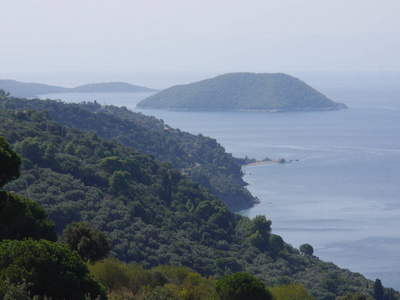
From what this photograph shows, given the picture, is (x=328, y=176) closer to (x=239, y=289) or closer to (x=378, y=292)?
(x=378, y=292)

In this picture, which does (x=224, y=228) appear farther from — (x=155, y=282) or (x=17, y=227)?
(x=17, y=227)

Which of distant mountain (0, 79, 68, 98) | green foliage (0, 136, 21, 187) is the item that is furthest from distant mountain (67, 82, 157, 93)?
green foliage (0, 136, 21, 187)

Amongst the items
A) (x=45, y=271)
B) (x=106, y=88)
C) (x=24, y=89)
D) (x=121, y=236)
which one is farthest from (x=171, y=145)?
(x=106, y=88)

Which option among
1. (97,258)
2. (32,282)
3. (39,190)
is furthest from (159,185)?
(32,282)

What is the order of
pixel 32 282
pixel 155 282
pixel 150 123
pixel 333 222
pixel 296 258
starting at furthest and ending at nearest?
pixel 150 123 → pixel 333 222 → pixel 296 258 → pixel 155 282 → pixel 32 282

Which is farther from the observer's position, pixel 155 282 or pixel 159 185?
pixel 159 185

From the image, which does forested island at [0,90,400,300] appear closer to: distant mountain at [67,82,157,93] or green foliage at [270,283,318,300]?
green foliage at [270,283,318,300]
